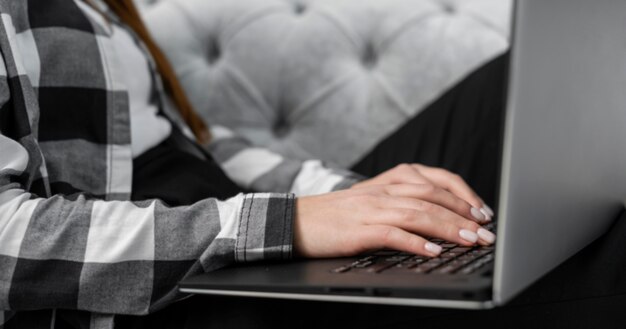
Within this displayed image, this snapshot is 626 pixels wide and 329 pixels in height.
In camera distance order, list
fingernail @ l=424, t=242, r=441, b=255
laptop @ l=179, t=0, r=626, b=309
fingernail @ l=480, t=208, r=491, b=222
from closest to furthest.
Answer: laptop @ l=179, t=0, r=626, b=309 → fingernail @ l=424, t=242, r=441, b=255 → fingernail @ l=480, t=208, r=491, b=222

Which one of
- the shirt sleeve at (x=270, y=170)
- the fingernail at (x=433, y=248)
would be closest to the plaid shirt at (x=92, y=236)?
the fingernail at (x=433, y=248)

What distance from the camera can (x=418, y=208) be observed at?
0.58m

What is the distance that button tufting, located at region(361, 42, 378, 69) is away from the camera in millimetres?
1192

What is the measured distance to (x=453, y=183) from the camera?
0.71m

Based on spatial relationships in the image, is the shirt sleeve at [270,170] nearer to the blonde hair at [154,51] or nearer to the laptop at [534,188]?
the blonde hair at [154,51]

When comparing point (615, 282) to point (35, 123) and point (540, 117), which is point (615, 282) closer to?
point (540, 117)

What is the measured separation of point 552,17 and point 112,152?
1.62ft

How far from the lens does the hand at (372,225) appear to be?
56cm

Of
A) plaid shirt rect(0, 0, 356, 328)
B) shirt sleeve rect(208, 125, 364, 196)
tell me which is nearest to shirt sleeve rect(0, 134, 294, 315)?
plaid shirt rect(0, 0, 356, 328)

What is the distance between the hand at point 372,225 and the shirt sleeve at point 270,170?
0.26 metres

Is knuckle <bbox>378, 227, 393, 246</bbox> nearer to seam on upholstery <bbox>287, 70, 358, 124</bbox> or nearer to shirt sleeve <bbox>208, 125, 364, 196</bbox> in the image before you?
shirt sleeve <bbox>208, 125, 364, 196</bbox>

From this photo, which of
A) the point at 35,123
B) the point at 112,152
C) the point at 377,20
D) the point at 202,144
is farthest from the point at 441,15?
the point at 35,123

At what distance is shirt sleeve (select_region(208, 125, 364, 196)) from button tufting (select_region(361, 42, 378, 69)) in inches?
10.0

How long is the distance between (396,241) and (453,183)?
0.18m
